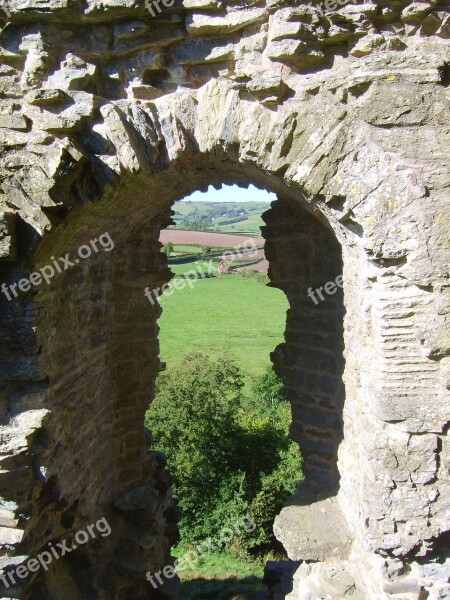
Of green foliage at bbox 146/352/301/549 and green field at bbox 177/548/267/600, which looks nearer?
green field at bbox 177/548/267/600

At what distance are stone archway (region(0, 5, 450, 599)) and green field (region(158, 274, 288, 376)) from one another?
544 inches

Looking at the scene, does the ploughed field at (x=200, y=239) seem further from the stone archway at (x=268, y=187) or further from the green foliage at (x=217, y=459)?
the stone archway at (x=268, y=187)

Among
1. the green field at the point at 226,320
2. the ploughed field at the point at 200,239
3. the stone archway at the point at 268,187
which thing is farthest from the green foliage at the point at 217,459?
the ploughed field at the point at 200,239

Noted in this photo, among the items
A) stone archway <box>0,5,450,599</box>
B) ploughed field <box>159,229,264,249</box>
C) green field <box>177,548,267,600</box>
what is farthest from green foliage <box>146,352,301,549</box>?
ploughed field <box>159,229,264,249</box>

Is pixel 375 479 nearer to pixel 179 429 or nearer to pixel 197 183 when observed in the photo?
pixel 197 183

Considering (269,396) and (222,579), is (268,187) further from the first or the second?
(269,396)

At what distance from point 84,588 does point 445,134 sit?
149 inches

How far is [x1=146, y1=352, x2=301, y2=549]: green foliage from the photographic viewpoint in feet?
29.9

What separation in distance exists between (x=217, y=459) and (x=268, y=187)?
23.2 ft

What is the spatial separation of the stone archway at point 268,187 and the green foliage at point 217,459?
560 centimetres

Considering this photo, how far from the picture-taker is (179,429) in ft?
34.4

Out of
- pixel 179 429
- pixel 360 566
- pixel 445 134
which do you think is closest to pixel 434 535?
pixel 360 566

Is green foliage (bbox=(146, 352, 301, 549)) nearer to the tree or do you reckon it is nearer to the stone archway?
the tree

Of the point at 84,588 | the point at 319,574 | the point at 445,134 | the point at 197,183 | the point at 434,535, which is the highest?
the point at 197,183
